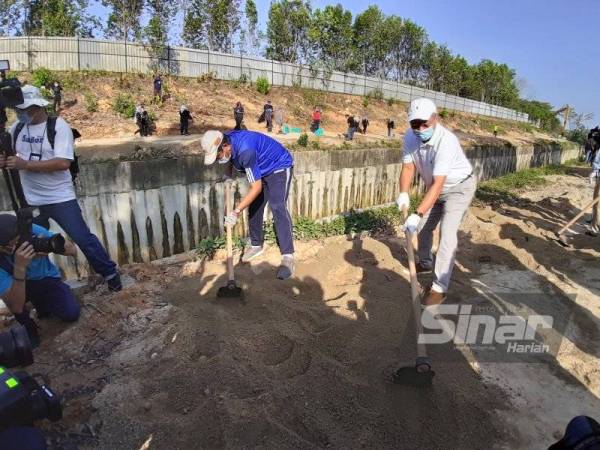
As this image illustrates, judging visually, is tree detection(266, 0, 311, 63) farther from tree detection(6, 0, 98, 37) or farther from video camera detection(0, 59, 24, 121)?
video camera detection(0, 59, 24, 121)

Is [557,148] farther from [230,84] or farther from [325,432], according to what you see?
[325,432]

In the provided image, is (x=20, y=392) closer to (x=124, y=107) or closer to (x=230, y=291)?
(x=230, y=291)

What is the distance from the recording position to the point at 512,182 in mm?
12062

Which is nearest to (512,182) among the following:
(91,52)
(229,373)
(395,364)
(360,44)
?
(395,364)

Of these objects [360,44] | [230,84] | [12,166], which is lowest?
[12,166]

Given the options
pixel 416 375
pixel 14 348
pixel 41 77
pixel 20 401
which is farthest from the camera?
pixel 41 77

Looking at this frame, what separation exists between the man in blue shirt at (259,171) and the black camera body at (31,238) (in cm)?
140

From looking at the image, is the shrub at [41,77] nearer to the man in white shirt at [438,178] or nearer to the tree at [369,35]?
the man in white shirt at [438,178]

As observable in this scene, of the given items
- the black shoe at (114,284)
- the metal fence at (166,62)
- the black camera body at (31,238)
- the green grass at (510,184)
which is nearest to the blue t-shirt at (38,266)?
the black camera body at (31,238)

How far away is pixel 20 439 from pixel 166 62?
2185 centimetres

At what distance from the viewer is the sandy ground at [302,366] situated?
2.40 m

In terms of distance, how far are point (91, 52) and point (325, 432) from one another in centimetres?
2072

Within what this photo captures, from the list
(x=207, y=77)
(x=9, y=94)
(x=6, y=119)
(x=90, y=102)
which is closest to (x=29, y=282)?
(x=6, y=119)

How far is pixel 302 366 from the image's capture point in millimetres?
2947
